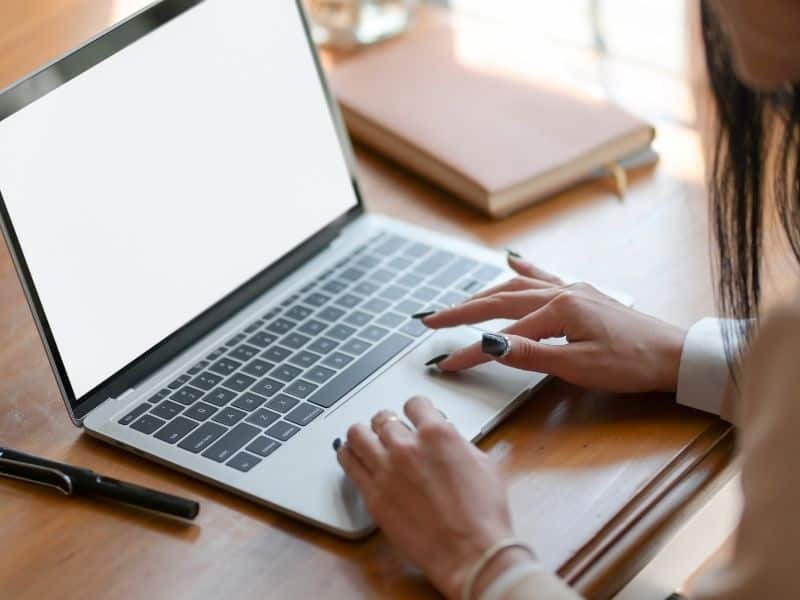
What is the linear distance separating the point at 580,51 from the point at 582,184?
10.6 inches

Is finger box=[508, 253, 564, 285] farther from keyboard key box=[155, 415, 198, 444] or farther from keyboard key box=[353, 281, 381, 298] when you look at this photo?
keyboard key box=[155, 415, 198, 444]

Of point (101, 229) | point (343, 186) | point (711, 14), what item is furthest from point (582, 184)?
point (101, 229)

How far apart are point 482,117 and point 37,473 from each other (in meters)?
0.63

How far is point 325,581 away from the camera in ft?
2.86

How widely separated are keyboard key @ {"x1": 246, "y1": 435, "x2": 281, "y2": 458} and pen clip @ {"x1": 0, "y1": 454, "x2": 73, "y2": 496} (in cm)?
15

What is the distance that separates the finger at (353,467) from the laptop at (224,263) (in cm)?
2

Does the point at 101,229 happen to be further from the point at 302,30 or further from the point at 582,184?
the point at 582,184

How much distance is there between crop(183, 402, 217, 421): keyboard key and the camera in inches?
40.1

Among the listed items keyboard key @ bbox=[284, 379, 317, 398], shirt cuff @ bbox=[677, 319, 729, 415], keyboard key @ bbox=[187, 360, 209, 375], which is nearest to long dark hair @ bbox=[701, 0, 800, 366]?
shirt cuff @ bbox=[677, 319, 729, 415]

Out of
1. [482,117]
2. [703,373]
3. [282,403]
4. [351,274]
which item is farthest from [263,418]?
[482,117]

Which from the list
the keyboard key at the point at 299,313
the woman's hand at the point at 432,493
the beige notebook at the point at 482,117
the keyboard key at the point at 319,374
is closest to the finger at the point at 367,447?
the woman's hand at the point at 432,493

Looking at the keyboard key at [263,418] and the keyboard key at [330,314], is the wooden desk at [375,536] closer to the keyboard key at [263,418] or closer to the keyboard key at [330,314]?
the keyboard key at [263,418]

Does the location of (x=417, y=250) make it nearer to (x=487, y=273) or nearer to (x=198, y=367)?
(x=487, y=273)

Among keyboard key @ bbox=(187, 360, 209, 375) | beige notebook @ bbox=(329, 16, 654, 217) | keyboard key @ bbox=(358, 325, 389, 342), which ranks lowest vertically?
keyboard key @ bbox=(358, 325, 389, 342)
